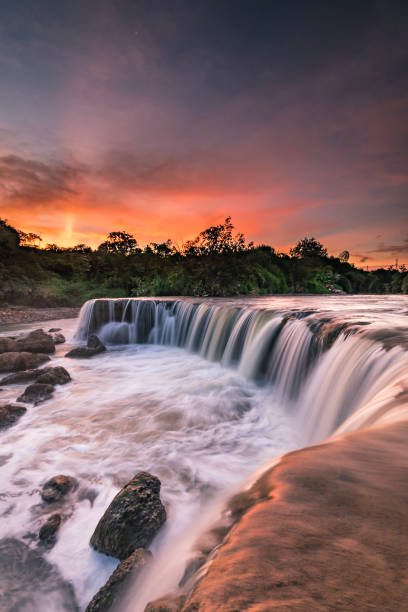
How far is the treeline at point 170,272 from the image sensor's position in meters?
22.1

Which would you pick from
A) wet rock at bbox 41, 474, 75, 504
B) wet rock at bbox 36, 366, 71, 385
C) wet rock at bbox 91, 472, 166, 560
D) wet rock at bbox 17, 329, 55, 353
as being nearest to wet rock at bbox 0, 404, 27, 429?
wet rock at bbox 36, 366, 71, 385

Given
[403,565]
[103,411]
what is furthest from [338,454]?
[103,411]

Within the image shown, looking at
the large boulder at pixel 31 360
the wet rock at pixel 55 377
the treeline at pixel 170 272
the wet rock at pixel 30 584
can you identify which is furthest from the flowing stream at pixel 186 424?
the treeline at pixel 170 272

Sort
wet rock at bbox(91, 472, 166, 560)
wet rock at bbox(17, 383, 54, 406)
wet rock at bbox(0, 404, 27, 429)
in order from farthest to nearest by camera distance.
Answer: wet rock at bbox(17, 383, 54, 406), wet rock at bbox(0, 404, 27, 429), wet rock at bbox(91, 472, 166, 560)

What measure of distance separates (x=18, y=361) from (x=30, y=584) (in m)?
7.67

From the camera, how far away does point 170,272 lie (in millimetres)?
26000

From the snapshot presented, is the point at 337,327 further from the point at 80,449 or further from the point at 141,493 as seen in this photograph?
the point at 80,449

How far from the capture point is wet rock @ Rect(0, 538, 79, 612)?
2.32 meters

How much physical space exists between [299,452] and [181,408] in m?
5.06

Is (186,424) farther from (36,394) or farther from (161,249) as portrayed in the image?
(161,249)

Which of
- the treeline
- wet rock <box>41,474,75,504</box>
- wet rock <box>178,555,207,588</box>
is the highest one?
the treeline

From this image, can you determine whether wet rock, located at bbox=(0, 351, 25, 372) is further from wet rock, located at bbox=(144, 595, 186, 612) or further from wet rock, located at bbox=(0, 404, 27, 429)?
wet rock, located at bbox=(144, 595, 186, 612)

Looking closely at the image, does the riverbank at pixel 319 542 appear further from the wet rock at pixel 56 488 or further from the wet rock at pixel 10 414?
the wet rock at pixel 10 414

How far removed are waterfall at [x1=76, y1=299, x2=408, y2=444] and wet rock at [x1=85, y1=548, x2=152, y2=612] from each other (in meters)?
2.16
